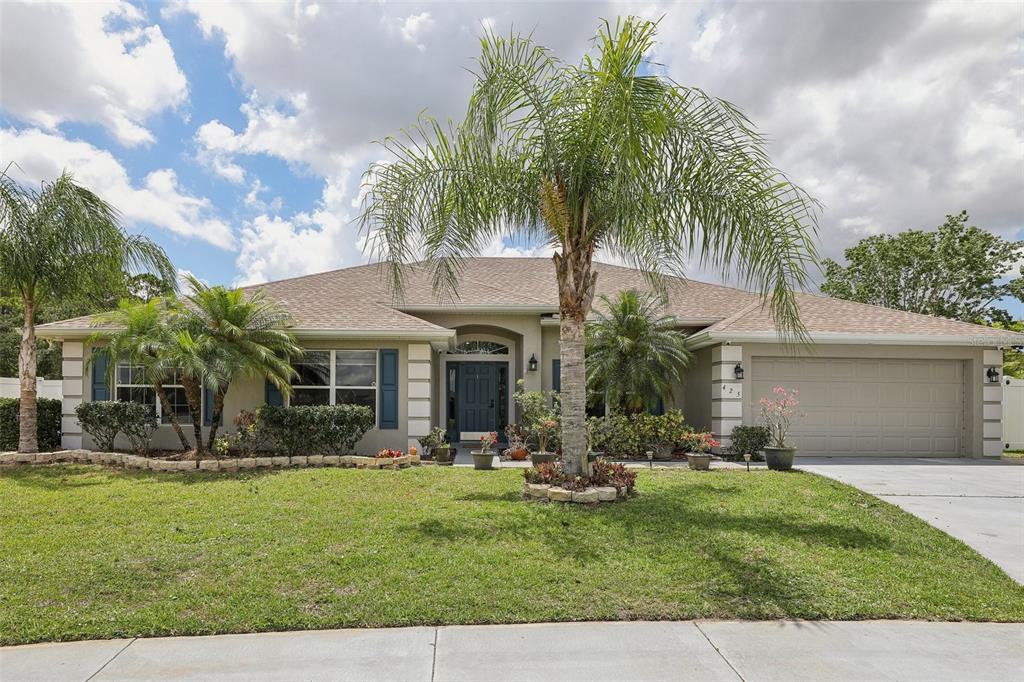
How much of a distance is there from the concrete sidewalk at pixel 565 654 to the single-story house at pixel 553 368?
814cm

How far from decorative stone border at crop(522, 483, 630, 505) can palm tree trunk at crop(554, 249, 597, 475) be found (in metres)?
0.37

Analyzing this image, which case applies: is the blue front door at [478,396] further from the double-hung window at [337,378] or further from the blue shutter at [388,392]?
the double-hung window at [337,378]

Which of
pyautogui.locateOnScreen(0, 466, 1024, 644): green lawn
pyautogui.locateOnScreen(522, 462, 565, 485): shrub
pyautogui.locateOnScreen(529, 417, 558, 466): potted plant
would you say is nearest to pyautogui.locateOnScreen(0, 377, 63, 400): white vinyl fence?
pyautogui.locateOnScreen(0, 466, 1024, 644): green lawn

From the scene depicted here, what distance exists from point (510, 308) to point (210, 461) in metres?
6.74

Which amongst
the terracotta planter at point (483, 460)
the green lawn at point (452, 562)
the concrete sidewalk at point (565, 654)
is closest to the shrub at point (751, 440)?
the green lawn at point (452, 562)

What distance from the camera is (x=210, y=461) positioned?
10367 mm

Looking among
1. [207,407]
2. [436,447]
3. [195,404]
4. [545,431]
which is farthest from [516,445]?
[207,407]

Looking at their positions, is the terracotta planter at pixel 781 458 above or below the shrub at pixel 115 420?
below

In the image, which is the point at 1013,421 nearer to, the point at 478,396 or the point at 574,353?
the point at 478,396

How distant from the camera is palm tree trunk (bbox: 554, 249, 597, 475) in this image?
7.72 meters

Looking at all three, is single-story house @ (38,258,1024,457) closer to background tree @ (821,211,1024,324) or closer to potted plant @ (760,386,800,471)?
potted plant @ (760,386,800,471)

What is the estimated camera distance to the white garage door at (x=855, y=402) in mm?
13227

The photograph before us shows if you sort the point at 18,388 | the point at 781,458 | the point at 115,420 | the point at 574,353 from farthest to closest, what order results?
the point at 18,388 < the point at 115,420 < the point at 781,458 < the point at 574,353

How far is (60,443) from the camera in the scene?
12.8 metres
